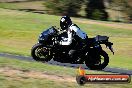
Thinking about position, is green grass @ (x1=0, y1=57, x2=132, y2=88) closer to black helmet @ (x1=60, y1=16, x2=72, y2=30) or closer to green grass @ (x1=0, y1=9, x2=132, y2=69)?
black helmet @ (x1=60, y1=16, x2=72, y2=30)

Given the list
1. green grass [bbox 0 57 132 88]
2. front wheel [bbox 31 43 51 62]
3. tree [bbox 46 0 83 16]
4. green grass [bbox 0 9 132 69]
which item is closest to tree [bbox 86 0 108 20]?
tree [bbox 46 0 83 16]

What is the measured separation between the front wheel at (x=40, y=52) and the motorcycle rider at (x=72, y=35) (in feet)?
2.08

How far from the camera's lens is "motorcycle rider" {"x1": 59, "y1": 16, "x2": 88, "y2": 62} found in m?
12.9

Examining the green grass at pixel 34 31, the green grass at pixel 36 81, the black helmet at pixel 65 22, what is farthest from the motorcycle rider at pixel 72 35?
the green grass at pixel 34 31

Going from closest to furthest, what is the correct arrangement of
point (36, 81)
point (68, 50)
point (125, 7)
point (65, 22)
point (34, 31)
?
1. point (36, 81)
2. point (65, 22)
3. point (68, 50)
4. point (34, 31)
5. point (125, 7)

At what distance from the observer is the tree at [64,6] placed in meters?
47.7

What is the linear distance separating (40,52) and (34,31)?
20724mm

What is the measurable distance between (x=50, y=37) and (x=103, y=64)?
2155 mm

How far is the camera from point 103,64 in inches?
541

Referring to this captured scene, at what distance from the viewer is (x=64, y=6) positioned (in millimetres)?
47688

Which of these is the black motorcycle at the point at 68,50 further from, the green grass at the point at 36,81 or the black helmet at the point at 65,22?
the green grass at the point at 36,81

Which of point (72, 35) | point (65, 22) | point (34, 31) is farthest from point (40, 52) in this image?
point (34, 31)

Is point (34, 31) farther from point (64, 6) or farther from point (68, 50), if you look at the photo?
point (68, 50)

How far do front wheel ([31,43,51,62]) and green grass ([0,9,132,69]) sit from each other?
1095 centimetres
